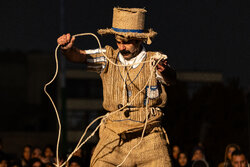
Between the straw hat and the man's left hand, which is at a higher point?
the straw hat

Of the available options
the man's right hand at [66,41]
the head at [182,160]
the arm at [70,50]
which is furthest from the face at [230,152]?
the man's right hand at [66,41]

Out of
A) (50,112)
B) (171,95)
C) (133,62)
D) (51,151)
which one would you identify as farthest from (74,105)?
(133,62)

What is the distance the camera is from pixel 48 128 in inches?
1527

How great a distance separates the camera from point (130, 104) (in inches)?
239

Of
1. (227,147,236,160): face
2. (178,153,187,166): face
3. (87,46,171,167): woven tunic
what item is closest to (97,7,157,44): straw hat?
(87,46,171,167): woven tunic

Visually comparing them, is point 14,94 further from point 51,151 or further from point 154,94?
point 154,94

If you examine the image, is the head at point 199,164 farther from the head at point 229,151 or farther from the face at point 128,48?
the face at point 128,48

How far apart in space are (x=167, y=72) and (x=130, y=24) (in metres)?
0.51

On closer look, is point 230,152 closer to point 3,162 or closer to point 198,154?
point 198,154

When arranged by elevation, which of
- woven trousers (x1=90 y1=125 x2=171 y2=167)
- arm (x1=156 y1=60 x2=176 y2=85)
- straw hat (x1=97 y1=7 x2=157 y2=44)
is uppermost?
straw hat (x1=97 y1=7 x2=157 y2=44)

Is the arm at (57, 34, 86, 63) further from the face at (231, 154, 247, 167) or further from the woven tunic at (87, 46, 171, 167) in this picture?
the face at (231, 154, 247, 167)

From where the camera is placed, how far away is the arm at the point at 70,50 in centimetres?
579

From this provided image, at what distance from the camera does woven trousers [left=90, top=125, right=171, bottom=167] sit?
235 inches

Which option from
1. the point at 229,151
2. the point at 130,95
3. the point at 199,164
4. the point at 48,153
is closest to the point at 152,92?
the point at 130,95
